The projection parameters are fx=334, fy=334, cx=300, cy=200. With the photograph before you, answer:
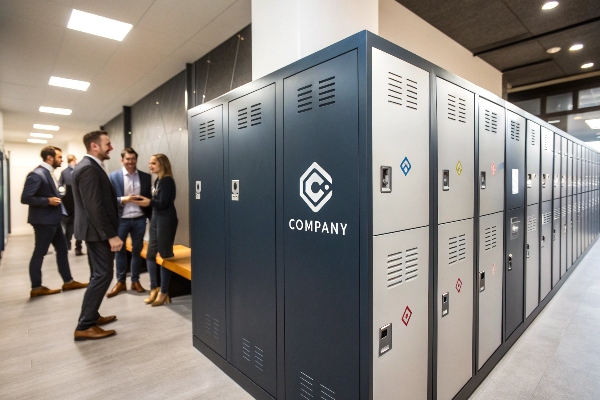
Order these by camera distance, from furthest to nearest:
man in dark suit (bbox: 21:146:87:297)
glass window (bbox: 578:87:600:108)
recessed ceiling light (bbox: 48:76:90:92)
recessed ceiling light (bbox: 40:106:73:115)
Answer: recessed ceiling light (bbox: 40:106:73:115), glass window (bbox: 578:87:600:108), recessed ceiling light (bbox: 48:76:90:92), man in dark suit (bbox: 21:146:87:297)

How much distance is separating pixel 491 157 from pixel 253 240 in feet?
5.75

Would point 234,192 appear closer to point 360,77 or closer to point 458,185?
point 360,77

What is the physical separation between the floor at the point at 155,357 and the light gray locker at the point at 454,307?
12.1 inches

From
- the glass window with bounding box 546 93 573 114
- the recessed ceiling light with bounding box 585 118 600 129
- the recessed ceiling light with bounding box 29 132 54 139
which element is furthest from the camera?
the recessed ceiling light with bounding box 29 132 54 139

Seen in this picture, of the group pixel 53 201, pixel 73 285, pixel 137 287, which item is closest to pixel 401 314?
pixel 137 287

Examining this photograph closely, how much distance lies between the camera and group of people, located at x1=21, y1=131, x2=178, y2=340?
2805mm

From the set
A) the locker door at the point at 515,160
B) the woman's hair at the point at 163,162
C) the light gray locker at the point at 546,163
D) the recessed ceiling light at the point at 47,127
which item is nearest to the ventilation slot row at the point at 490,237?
the locker door at the point at 515,160

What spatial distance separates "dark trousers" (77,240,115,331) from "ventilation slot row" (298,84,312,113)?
224cm

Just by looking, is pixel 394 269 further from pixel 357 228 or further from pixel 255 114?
pixel 255 114

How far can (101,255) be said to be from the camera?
2869 millimetres

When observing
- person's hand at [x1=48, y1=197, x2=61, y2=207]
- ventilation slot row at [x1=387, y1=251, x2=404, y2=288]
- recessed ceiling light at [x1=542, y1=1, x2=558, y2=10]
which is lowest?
ventilation slot row at [x1=387, y1=251, x2=404, y2=288]

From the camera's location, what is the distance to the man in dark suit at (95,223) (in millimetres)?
2764

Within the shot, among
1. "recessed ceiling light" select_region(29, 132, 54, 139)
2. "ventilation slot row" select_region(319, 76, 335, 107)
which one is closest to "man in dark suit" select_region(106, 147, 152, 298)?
"ventilation slot row" select_region(319, 76, 335, 107)

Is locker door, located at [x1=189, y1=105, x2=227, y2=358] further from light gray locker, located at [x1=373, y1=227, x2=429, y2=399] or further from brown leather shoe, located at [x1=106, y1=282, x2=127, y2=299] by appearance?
brown leather shoe, located at [x1=106, y1=282, x2=127, y2=299]
